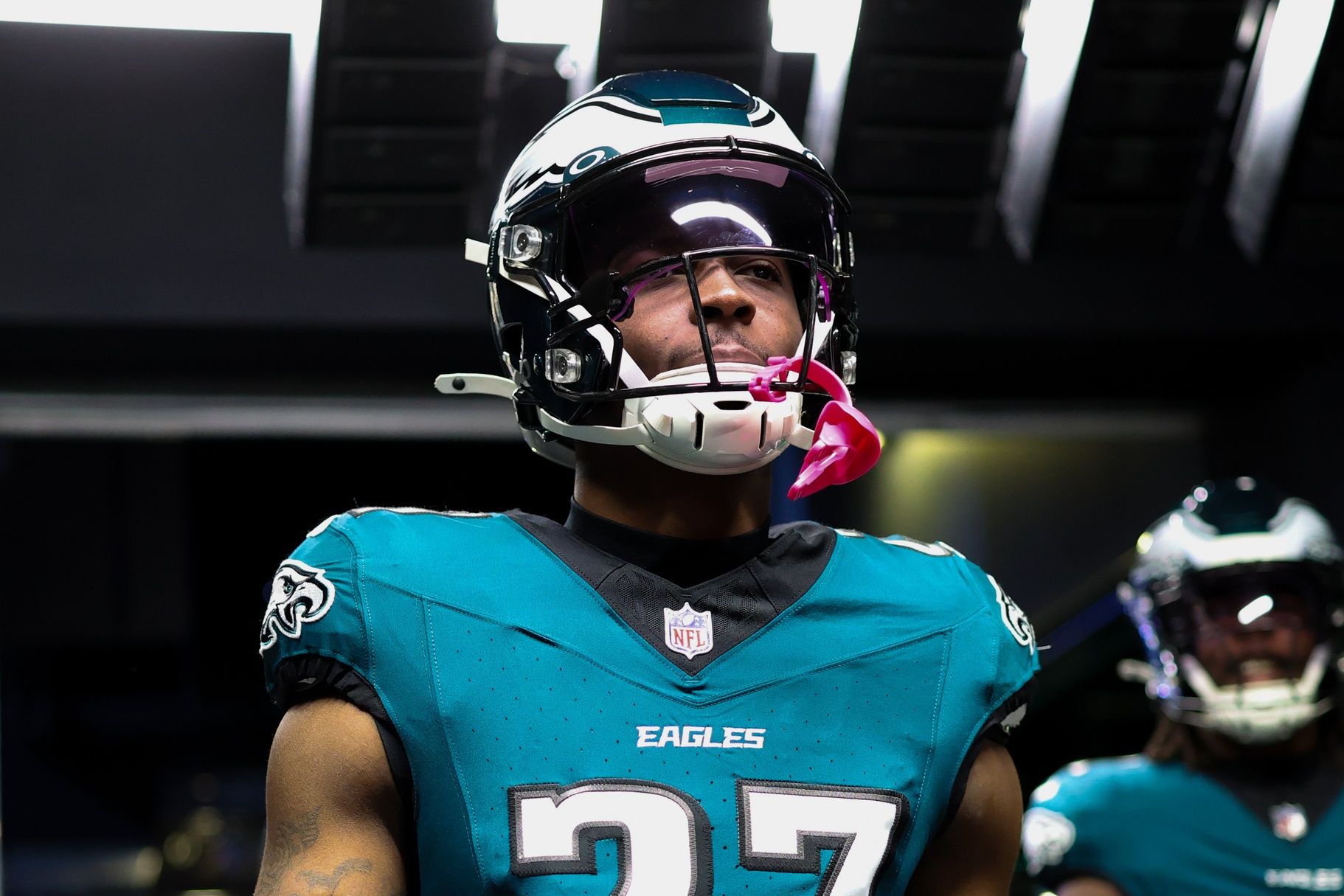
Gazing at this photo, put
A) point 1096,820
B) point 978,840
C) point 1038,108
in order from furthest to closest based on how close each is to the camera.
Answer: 1. point 1038,108
2. point 1096,820
3. point 978,840

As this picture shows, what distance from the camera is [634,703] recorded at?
146 cm

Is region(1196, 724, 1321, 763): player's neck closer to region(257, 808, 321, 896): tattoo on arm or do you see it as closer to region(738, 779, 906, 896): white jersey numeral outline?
region(738, 779, 906, 896): white jersey numeral outline

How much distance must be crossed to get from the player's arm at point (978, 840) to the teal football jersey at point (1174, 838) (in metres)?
1.62

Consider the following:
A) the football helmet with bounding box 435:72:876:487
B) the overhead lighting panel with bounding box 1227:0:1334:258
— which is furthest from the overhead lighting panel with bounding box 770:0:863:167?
the football helmet with bounding box 435:72:876:487

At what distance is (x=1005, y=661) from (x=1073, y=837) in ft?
5.60

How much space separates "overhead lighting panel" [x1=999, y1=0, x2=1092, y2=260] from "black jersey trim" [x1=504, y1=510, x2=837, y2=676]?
9.64 ft

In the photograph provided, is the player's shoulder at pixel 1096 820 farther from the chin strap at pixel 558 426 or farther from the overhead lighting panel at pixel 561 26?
the overhead lighting panel at pixel 561 26

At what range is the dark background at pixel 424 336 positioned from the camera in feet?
13.8

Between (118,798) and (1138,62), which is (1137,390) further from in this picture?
(118,798)

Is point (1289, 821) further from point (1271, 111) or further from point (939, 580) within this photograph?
point (1271, 111)

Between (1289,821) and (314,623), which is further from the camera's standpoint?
(1289,821)

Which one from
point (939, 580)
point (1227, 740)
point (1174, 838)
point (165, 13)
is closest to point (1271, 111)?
point (1227, 740)

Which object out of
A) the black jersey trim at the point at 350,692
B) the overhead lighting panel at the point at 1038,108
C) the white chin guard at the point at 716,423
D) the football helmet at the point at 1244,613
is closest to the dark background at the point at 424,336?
the overhead lighting panel at the point at 1038,108

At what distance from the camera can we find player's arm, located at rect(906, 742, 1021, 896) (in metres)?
1.58
